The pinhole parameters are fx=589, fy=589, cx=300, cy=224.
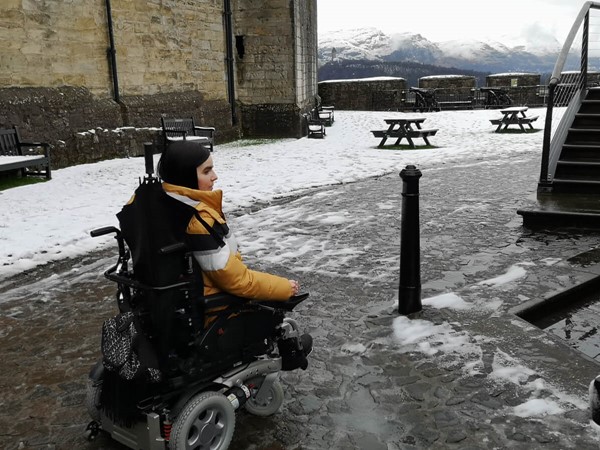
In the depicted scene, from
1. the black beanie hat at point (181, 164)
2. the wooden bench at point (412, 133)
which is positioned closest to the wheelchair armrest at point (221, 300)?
the black beanie hat at point (181, 164)

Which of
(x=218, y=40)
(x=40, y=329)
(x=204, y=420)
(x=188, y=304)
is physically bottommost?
(x=40, y=329)

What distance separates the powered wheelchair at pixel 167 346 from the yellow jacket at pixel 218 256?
0.04 m

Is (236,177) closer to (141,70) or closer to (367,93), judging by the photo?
(141,70)

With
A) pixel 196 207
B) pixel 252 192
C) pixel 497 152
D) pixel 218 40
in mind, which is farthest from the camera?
pixel 218 40

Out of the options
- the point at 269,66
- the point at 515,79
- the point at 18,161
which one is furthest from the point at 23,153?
the point at 515,79

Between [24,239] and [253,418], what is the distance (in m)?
5.06

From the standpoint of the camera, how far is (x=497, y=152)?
46.8 ft

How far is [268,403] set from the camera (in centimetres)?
324

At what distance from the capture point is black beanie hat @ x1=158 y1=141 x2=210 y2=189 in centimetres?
266

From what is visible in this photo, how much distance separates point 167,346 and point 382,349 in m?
1.77

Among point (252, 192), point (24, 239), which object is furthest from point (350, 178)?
point (24, 239)

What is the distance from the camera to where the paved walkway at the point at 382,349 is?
3070mm

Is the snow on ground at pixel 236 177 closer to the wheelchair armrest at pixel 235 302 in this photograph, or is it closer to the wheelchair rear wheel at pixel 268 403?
the wheelchair rear wheel at pixel 268 403

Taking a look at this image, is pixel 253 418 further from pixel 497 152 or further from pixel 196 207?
pixel 497 152
